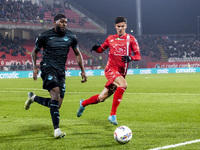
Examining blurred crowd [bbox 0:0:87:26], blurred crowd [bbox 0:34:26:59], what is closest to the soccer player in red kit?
blurred crowd [bbox 0:34:26:59]

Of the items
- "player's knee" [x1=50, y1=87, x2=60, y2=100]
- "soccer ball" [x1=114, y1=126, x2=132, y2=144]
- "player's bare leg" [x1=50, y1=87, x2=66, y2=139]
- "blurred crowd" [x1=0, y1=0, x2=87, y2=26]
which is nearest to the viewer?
"soccer ball" [x1=114, y1=126, x2=132, y2=144]

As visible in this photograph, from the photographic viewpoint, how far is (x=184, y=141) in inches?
233

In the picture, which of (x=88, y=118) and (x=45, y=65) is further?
(x=88, y=118)

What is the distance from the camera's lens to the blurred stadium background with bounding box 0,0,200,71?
4669 cm

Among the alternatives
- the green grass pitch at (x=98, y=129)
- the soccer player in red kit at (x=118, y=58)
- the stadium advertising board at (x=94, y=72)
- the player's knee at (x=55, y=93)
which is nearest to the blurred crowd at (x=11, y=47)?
the stadium advertising board at (x=94, y=72)

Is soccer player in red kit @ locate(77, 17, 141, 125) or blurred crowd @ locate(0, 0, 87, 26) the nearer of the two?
soccer player in red kit @ locate(77, 17, 141, 125)

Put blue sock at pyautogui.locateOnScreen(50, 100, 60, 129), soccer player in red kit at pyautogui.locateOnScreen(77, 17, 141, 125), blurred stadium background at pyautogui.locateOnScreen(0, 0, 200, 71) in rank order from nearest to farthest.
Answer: blue sock at pyautogui.locateOnScreen(50, 100, 60, 129) < soccer player in red kit at pyautogui.locateOnScreen(77, 17, 141, 125) < blurred stadium background at pyautogui.locateOnScreen(0, 0, 200, 71)

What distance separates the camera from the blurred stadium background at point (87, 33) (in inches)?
1838

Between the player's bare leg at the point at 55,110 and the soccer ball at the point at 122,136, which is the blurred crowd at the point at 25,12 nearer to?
the player's bare leg at the point at 55,110

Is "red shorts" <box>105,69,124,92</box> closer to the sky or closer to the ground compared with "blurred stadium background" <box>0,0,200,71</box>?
closer to the sky

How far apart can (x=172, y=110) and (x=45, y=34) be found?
500cm

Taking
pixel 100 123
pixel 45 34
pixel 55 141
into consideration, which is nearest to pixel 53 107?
pixel 55 141

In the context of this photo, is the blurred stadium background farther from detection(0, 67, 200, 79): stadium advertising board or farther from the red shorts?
the red shorts

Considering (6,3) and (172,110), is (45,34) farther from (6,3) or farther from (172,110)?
(6,3)
